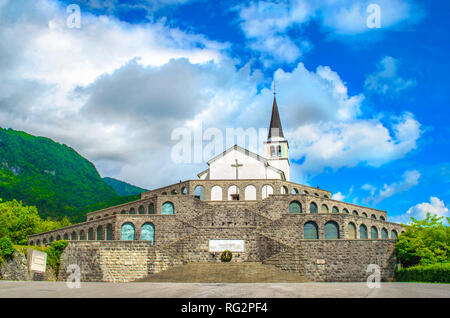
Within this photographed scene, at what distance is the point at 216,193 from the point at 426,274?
26.9 meters

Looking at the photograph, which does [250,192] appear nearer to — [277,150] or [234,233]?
[234,233]

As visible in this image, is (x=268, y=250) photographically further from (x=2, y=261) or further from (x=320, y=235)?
(x=2, y=261)

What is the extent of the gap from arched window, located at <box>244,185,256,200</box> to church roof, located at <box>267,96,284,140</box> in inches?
1001

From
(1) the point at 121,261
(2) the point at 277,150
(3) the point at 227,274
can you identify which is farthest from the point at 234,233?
(2) the point at 277,150

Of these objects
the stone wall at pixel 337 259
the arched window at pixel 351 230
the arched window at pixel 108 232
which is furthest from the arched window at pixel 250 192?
the stone wall at pixel 337 259

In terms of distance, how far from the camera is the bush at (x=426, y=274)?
26.2 meters

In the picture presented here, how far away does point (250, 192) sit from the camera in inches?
1983

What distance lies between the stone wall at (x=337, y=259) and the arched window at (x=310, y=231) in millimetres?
5890

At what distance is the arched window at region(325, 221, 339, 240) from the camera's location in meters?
39.7

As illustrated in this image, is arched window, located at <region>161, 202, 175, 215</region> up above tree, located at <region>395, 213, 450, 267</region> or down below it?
above

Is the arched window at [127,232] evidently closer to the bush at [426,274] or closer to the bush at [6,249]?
the bush at [6,249]

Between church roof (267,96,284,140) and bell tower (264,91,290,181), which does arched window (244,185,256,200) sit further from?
church roof (267,96,284,140)

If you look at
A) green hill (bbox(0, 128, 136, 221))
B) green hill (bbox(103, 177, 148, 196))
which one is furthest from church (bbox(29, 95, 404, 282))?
green hill (bbox(103, 177, 148, 196))

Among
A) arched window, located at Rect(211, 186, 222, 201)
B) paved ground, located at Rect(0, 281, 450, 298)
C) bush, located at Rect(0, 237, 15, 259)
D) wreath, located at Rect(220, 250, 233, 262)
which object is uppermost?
arched window, located at Rect(211, 186, 222, 201)
